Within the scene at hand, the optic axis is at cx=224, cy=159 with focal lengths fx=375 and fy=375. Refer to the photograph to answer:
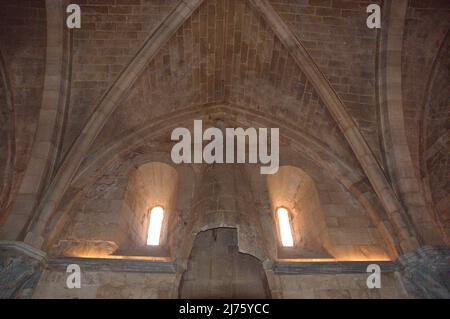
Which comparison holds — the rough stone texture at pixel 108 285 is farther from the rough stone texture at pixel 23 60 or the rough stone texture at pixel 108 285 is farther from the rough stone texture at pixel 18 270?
the rough stone texture at pixel 23 60

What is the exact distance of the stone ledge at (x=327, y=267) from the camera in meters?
6.49

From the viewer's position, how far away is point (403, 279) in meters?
6.39

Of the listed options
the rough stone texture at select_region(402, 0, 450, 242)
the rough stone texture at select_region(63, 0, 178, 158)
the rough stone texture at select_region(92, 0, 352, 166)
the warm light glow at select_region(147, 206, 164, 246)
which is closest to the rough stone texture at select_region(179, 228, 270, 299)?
the warm light glow at select_region(147, 206, 164, 246)

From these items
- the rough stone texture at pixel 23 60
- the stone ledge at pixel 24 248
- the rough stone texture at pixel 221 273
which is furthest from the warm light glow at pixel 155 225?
the rough stone texture at pixel 23 60

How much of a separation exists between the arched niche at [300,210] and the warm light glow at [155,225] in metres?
2.44

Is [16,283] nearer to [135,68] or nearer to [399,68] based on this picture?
[135,68]

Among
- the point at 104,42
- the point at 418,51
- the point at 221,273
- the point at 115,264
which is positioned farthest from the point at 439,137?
the point at 104,42

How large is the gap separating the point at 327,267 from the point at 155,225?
3638 millimetres

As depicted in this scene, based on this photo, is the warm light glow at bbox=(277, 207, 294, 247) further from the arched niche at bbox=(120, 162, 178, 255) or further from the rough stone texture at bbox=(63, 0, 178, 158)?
the rough stone texture at bbox=(63, 0, 178, 158)

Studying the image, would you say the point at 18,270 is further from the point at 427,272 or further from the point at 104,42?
the point at 427,272

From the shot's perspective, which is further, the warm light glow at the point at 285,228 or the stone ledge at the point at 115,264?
the warm light glow at the point at 285,228

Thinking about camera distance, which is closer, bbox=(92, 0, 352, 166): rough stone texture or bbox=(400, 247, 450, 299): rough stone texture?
bbox=(400, 247, 450, 299): rough stone texture

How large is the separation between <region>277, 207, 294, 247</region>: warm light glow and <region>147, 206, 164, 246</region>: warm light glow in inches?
102

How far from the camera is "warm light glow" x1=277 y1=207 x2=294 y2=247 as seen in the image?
779cm
